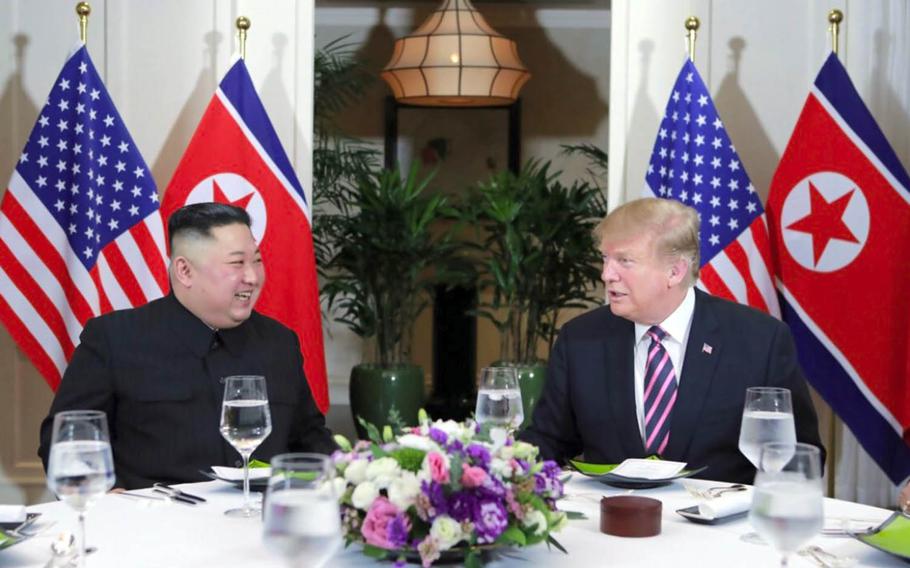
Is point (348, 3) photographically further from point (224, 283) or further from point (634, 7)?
point (224, 283)

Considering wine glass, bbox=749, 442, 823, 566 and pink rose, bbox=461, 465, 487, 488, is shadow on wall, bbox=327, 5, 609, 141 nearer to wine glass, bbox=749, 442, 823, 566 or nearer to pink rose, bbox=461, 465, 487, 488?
pink rose, bbox=461, 465, 487, 488

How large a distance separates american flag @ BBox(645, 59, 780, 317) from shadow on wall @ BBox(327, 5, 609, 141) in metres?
3.85

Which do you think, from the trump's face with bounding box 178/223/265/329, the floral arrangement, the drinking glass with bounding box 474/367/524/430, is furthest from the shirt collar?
the floral arrangement

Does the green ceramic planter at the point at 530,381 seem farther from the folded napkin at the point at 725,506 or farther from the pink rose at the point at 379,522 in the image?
the pink rose at the point at 379,522

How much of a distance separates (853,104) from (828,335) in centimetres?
77

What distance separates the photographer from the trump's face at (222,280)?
2.70 meters

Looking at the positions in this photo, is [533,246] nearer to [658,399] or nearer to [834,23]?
[834,23]

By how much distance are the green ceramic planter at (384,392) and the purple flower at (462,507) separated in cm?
332

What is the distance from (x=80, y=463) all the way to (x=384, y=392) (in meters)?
3.42

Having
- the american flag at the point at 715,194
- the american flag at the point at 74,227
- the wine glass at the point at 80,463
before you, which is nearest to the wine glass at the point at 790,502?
the wine glass at the point at 80,463

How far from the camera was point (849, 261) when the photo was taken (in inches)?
158

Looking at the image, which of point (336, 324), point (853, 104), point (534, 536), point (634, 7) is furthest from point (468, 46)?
point (534, 536)

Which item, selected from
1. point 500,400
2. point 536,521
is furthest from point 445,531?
point 500,400

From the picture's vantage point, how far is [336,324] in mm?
7820
